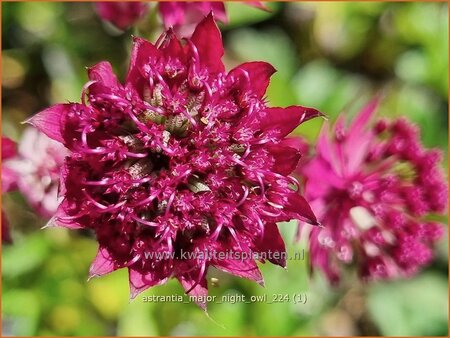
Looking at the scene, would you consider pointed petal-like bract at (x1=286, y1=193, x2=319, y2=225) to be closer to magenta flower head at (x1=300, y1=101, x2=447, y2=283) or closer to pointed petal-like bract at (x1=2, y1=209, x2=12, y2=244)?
magenta flower head at (x1=300, y1=101, x2=447, y2=283)

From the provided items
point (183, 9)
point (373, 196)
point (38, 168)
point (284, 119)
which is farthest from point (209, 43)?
point (38, 168)

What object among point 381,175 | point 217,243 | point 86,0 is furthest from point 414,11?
point 217,243

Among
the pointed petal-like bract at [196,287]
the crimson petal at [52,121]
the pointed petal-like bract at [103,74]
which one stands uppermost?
the pointed petal-like bract at [103,74]

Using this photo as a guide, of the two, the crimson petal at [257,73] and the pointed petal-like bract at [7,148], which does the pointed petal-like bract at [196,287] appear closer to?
the crimson petal at [257,73]

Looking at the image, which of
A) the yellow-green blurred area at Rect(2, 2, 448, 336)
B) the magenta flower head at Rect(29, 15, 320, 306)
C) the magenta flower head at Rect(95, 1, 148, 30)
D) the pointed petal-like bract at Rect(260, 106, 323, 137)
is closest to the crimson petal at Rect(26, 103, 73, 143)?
the magenta flower head at Rect(29, 15, 320, 306)

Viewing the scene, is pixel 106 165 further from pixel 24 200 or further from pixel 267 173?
pixel 24 200

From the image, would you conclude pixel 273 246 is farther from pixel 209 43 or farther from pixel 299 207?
pixel 209 43

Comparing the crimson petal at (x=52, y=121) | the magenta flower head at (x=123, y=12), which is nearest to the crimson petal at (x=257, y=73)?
the crimson petal at (x=52, y=121)
